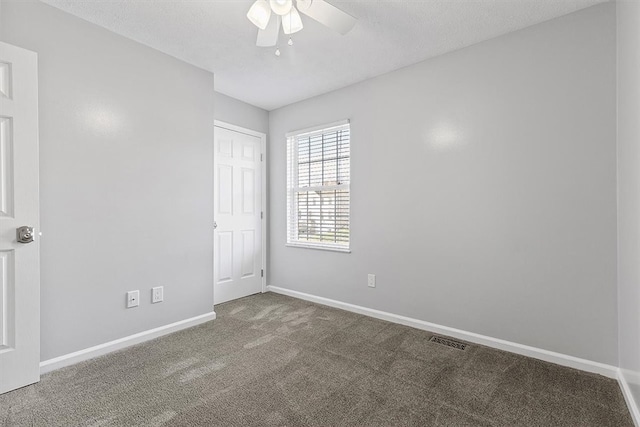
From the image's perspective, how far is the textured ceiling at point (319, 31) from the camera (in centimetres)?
207

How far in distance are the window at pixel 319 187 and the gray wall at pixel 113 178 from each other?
113 centimetres

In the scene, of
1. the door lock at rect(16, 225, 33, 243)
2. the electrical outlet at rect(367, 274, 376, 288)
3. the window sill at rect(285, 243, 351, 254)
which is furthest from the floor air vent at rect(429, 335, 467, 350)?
the door lock at rect(16, 225, 33, 243)

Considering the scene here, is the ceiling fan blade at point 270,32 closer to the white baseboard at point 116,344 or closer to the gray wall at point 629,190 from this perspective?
the gray wall at point 629,190

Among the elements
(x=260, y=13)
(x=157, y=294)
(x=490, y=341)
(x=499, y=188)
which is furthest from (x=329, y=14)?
(x=490, y=341)

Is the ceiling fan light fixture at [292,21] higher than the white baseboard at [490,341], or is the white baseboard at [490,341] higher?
the ceiling fan light fixture at [292,21]

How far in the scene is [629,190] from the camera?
1.72 meters

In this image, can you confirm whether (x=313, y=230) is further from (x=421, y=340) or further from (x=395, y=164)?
(x=421, y=340)

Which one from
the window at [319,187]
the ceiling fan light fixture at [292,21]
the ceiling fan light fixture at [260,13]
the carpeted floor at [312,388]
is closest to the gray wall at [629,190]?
the carpeted floor at [312,388]

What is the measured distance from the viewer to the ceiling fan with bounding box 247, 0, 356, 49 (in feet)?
5.70

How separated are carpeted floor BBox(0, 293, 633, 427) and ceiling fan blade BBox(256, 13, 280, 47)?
217 cm

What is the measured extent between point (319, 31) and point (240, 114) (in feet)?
5.61

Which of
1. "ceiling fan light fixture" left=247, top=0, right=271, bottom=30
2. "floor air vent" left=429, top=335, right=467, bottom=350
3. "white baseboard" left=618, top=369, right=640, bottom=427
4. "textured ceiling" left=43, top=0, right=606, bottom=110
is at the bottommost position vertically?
"floor air vent" left=429, top=335, right=467, bottom=350

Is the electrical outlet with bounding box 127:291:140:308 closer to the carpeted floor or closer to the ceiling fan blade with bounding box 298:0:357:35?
the carpeted floor

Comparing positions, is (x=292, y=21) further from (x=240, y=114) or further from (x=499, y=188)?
(x=240, y=114)
